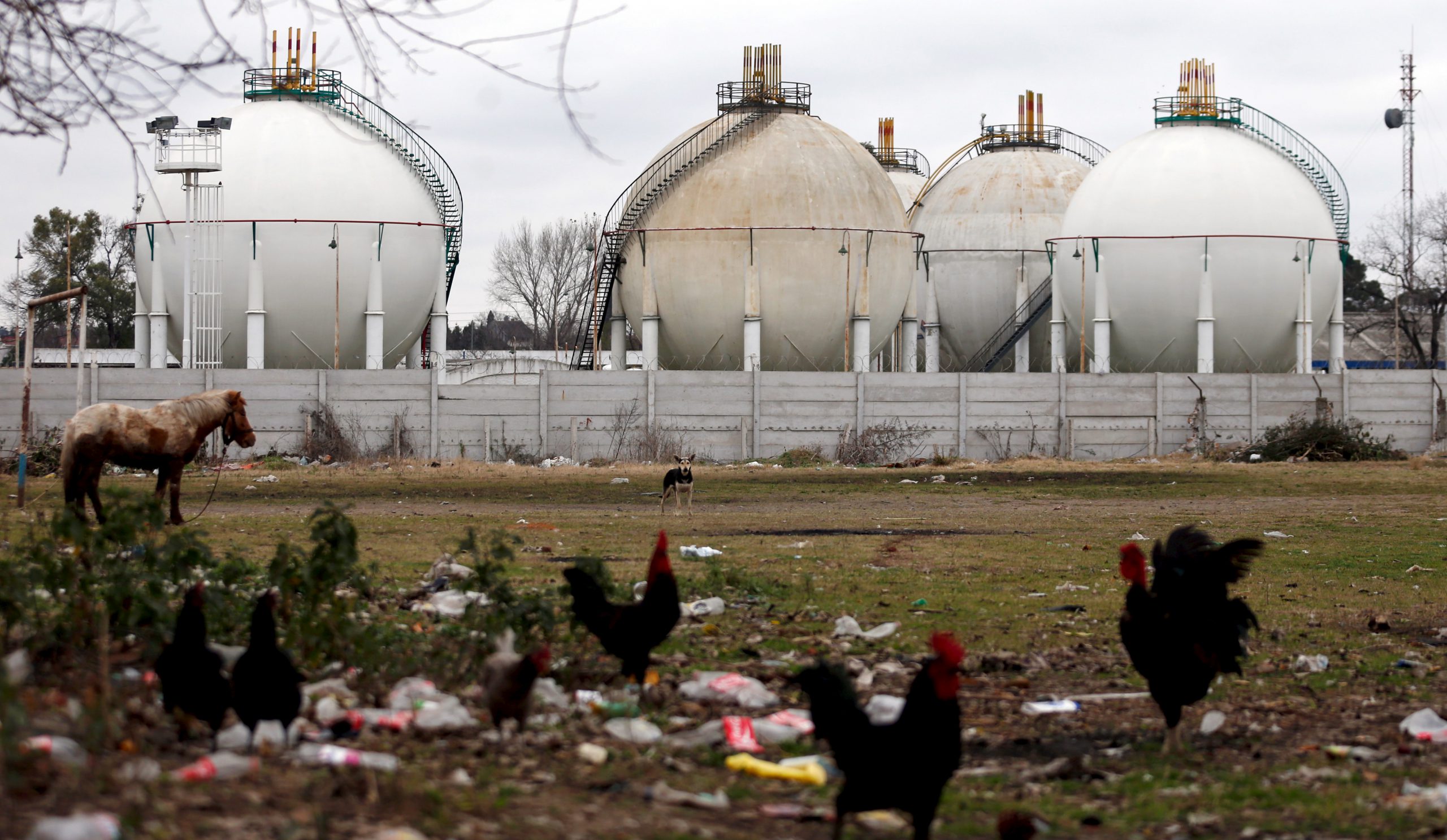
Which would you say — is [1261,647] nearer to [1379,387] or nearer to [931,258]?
[1379,387]

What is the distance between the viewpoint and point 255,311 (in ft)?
119

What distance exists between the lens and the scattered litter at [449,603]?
30.8 ft

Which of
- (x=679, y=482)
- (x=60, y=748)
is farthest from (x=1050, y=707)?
(x=679, y=482)

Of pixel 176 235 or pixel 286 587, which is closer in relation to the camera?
pixel 286 587

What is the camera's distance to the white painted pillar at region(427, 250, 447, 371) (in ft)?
133

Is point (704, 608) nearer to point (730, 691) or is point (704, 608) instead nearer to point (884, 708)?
point (730, 691)

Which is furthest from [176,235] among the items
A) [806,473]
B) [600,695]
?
[600,695]

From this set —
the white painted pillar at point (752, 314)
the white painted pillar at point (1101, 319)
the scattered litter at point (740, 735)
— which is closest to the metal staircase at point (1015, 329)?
the white painted pillar at point (1101, 319)

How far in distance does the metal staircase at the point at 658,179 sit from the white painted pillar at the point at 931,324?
1098 cm

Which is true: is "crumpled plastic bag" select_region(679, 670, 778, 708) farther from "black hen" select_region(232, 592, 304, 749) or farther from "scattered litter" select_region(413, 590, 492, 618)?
"black hen" select_region(232, 592, 304, 749)

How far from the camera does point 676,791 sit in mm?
5652

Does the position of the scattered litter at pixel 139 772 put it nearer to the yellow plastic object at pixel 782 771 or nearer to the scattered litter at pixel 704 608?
the yellow plastic object at pixel 782 771

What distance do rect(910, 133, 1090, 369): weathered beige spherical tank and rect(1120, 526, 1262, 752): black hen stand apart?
138 feet

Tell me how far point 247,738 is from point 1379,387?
121ft
